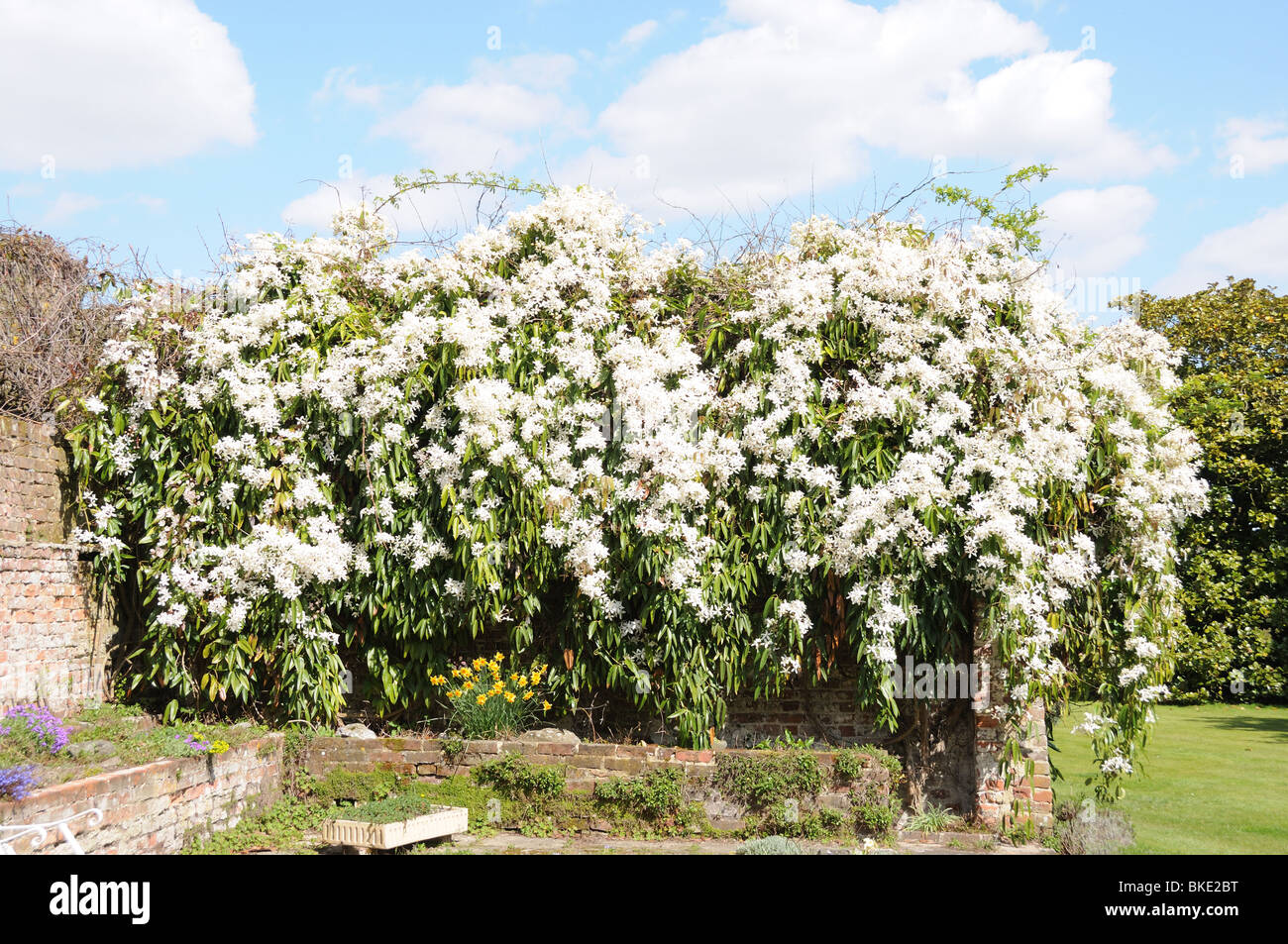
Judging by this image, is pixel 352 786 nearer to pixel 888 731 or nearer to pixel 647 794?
pixel 647 794

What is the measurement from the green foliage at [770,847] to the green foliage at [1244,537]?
10.4 meters

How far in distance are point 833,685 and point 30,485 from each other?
7.10 metres

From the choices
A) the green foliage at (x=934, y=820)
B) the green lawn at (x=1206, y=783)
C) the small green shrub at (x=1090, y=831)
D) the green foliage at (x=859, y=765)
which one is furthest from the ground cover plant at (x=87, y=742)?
the green lawn at (x=1206, y=783)

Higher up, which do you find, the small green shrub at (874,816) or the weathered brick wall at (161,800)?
the weathered brick wall at (161,800)

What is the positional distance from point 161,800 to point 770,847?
4169mm

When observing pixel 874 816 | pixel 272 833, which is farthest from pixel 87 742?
pixel 874 816

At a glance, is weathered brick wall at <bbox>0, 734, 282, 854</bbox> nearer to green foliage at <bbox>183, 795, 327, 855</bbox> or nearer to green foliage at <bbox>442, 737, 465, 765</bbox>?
green foliage at <bbox>183, 795, 327, 855</bbox>

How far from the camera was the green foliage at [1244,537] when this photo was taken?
1431 centimetres

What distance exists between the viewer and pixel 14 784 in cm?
510

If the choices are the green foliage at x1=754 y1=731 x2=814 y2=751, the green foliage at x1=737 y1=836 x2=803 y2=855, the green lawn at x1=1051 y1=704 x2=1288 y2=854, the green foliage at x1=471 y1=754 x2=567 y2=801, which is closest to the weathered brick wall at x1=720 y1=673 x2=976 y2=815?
the green foliage at x1=754 y1=731 x2=814 y2=751

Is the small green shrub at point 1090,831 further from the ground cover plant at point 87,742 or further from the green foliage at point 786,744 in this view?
the ground cover plant at point 87,742
